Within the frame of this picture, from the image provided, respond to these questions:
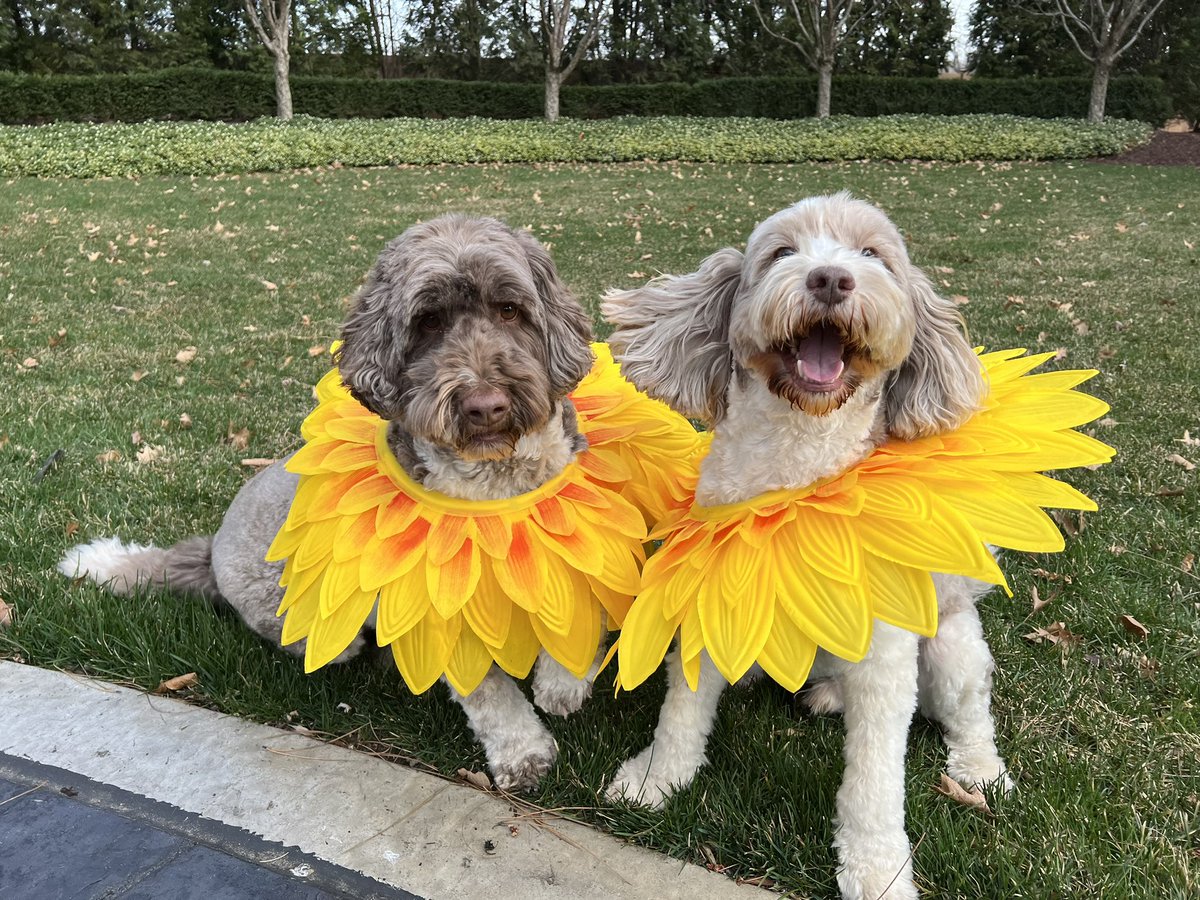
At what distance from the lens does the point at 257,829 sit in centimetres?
239

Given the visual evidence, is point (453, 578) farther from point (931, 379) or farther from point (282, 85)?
point (282, 85)

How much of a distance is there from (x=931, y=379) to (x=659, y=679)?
4.93 ft

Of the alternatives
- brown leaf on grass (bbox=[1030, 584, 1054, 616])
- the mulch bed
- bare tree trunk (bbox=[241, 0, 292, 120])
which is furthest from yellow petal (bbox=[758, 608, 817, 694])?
bare tree trunk (bbox=[241, 0, 292, 120])

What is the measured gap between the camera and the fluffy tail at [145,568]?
11.4 ft

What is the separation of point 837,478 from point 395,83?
94.7 feet

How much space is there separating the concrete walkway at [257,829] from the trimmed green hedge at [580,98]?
27.4 meters

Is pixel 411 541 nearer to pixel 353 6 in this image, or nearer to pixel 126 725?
pixel 126 725

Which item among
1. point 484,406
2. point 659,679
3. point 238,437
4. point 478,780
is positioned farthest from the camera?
point 238,437

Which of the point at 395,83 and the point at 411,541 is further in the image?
the point at 395,83

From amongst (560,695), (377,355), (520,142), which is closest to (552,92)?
(520,142)

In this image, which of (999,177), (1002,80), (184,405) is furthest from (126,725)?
(1002,80)

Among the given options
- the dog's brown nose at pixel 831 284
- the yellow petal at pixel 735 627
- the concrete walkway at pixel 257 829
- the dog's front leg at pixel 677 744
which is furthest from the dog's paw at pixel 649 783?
the dog's brown nose at pixel 831 284

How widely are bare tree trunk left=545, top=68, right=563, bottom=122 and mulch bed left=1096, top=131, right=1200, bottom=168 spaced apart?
1545cm

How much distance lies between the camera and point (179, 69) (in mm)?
25250
